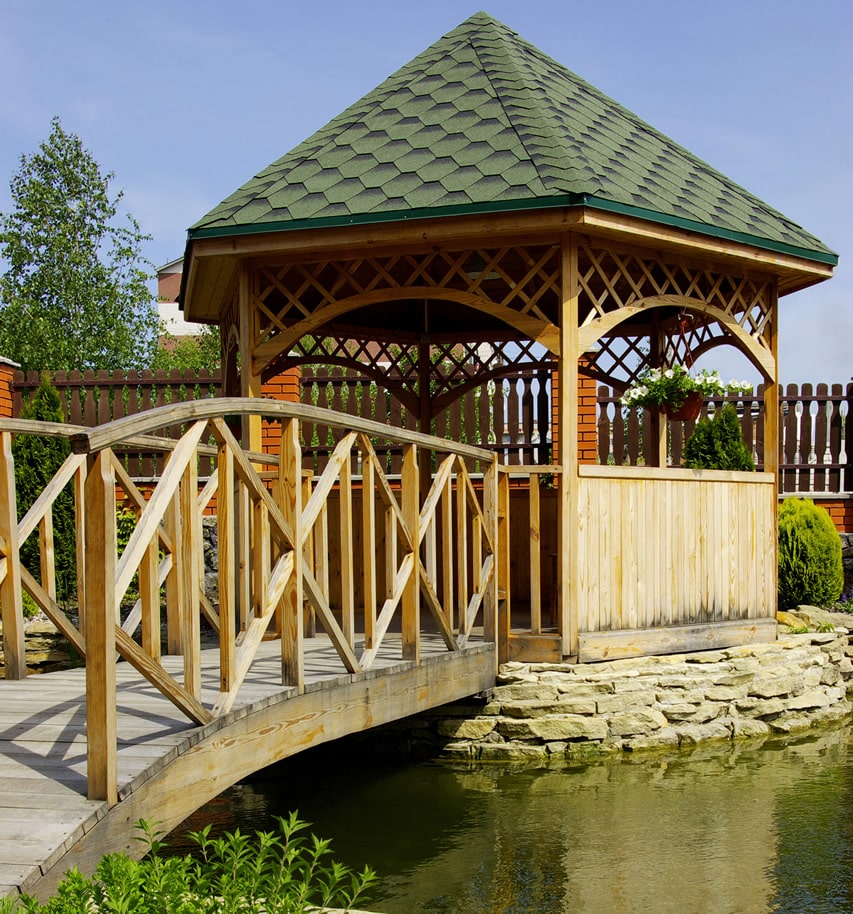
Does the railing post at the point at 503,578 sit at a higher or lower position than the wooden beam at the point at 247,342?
lower

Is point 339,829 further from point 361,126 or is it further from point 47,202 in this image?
point 47,202

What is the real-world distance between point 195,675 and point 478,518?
370cm

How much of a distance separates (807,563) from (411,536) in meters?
6.23

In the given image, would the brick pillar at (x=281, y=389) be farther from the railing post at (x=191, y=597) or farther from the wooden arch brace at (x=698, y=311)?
the railing post at (x=191, y=597)

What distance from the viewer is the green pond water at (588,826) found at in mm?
5371

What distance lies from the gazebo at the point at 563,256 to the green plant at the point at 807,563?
1.74 m

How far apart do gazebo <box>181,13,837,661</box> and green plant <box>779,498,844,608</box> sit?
1736 millimetres

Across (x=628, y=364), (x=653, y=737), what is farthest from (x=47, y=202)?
(x=653, y=737)

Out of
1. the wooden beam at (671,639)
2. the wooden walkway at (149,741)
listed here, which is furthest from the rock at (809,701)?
the wooden walkway at (149,741)

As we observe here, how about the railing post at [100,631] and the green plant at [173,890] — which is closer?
the green plant at [173,890]

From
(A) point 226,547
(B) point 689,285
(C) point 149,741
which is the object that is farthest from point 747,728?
(C) point 149,741

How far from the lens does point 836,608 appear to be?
11.5 meters

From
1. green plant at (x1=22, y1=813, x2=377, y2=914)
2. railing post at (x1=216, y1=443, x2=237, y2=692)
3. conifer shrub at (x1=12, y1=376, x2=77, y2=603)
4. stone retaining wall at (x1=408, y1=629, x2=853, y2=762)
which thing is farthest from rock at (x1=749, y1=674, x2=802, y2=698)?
conifer shrub at (x1=12, y1=376, x2=77, y2=603)

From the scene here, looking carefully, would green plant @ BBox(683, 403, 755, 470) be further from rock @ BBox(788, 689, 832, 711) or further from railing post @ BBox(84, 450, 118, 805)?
railing post @ BBox(84, 450, 118, 805)
